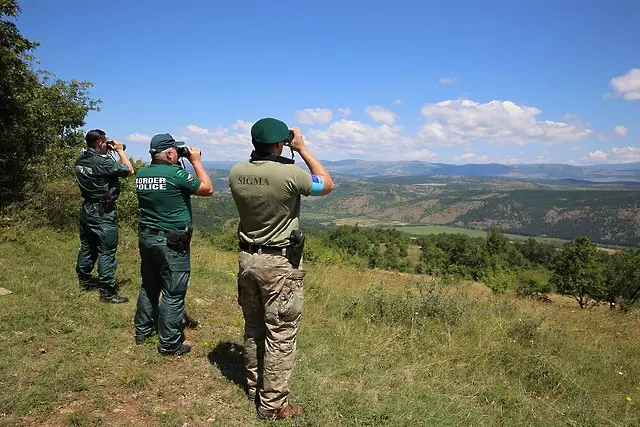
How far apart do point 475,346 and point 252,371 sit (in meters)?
3.16

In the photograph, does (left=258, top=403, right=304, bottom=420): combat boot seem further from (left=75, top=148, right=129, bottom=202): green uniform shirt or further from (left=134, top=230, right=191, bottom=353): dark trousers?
(left=75, top=148, right=129, bottom=202): green uniform shirt

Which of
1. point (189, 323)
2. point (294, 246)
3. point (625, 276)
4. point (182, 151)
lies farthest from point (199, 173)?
point (625, 276)

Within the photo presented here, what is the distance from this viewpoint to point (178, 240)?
4.07 meters

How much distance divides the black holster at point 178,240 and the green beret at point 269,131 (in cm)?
159

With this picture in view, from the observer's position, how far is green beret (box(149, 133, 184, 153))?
4125mm

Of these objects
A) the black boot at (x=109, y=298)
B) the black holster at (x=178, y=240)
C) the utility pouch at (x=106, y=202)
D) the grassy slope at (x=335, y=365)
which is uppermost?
the utility pouch at (x=106, y=202)

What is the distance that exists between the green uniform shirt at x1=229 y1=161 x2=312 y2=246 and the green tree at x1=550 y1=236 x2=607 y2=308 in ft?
172

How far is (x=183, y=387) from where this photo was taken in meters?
3.69

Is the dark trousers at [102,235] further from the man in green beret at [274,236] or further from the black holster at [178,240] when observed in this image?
the man in green beret at [274,236]

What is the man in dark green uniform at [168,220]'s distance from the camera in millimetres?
4043

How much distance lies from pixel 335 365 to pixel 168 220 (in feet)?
7.95

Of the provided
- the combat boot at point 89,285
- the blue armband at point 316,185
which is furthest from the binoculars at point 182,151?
the combat boot at point 89,285

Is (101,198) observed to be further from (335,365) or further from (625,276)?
(625,276)

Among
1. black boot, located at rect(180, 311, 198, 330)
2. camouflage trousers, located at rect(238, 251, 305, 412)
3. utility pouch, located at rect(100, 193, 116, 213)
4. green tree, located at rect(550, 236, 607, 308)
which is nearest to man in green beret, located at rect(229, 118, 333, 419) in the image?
camouflage trousers, located at rect(238, 251, 305, 412)
